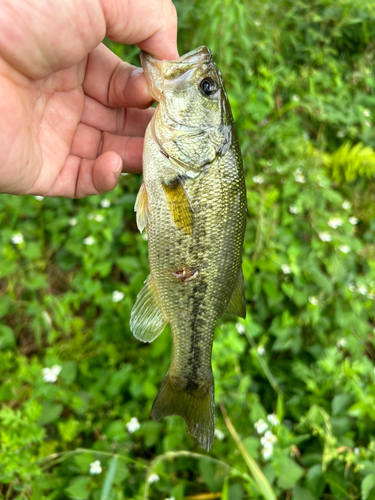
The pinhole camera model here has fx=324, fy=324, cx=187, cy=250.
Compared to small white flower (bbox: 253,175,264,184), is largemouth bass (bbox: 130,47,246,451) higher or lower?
higher

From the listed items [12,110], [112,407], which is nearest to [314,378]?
[112,407]

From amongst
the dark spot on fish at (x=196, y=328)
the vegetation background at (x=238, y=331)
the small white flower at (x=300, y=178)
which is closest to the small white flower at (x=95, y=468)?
the vegetation background at (x=238, y=331)

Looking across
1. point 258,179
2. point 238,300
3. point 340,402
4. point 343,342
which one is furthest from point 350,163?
point 238,300

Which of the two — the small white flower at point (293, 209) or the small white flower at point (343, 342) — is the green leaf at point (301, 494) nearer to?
the small white flower at point (343, 342)

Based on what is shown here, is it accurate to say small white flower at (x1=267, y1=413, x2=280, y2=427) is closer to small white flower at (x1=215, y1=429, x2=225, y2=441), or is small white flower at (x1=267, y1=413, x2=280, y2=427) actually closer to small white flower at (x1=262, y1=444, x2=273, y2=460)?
small white flower at (x1=262, y1=444, x2=273, y2=460)

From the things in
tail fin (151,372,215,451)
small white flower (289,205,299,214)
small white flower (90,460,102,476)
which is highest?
small white flower (289,205,299,214)

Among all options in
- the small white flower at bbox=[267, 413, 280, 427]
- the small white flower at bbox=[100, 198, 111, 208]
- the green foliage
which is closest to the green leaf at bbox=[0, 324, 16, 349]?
the small white flower at bbox=[100, 198, 111, 208]
